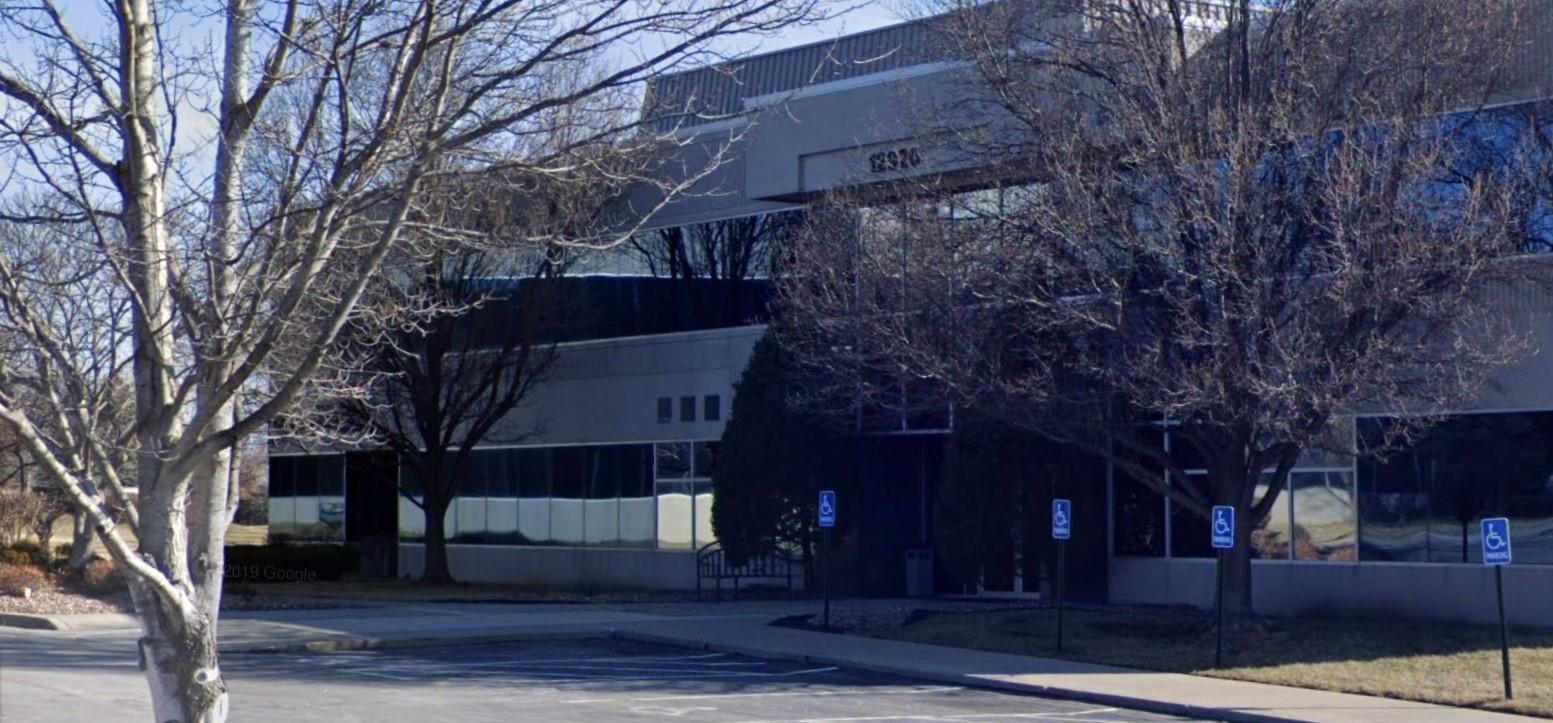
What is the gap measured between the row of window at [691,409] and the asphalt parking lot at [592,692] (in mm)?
11756

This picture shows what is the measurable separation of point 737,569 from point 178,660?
1013 inches

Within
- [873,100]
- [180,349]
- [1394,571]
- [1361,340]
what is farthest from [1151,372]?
[180,349]

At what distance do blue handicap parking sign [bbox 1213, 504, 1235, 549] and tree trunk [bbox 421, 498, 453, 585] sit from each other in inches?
799

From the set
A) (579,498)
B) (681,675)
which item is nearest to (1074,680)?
(681,675)

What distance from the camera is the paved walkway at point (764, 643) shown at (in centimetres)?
1641

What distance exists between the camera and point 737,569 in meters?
31.2

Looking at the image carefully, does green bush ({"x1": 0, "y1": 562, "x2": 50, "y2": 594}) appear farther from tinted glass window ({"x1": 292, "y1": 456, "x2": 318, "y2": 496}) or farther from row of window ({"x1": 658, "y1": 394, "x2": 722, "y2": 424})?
row of window ({"x1": 658, "y1": 394, "x2": 722, "y2": 424})

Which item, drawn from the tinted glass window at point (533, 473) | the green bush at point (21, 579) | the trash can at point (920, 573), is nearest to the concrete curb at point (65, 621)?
the green bush at point (21, 579)

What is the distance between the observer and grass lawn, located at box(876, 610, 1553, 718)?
1739cm

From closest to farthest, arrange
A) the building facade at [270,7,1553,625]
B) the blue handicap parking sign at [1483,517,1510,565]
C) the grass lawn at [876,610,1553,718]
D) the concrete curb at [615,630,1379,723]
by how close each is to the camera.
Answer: the concrete curb at [615,630,1379,723] < the blue handicap parking sign at [1483,517,1510,565] < the grass lawn at [876,610,1553,718] < the building facade at [270,7,1553,625]

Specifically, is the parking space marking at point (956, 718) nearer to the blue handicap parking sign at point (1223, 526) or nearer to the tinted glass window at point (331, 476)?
the blue handicap parking sign at point (1223, 526)

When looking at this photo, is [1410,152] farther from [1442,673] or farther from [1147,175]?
[1442,673]

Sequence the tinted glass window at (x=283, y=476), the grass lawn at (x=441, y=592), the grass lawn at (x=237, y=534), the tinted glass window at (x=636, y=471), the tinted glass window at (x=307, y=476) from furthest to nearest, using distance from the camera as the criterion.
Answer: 1. the grass lawn at (x=237, y=534)
2. the tinted glass window at (x=283, y=476)
3. the tinted glass window at (x=307, y=476)
4. the tinted glass window at (x=636, y=471)
5. the grass lawn at (x=441, y=592)

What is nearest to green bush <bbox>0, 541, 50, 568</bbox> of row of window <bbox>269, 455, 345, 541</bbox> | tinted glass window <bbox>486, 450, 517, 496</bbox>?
row of window <bbox>269, 455, 345, 541</bbox>
